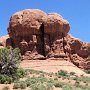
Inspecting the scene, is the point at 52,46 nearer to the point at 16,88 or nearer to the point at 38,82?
the point at 38,82

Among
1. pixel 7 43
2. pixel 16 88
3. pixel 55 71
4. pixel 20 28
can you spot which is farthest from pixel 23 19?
pixel 16 88

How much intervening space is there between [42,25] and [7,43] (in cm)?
644

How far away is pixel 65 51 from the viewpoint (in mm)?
54781

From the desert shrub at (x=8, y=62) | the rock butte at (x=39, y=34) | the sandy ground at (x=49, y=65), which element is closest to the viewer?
the desert shrub at (x=8, y=62)

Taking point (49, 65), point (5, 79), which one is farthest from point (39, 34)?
point (5, 79)

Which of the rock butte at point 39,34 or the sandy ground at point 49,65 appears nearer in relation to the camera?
the sandy ground at point 49,65

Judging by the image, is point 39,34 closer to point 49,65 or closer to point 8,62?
point 49,65

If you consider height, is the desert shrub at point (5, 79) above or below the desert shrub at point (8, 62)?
below

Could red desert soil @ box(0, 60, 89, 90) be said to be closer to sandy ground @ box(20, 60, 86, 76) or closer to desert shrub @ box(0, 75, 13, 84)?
sandy ground @ box(20, 60, 86, 76)

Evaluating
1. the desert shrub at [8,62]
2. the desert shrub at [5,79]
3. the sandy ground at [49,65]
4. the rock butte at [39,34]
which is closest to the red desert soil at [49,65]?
the sandy ground at [49,65]

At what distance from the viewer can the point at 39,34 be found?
5378 centimetres

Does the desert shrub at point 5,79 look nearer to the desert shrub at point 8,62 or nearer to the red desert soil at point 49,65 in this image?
the desert shrub at point 8,62

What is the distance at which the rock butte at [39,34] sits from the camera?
5272 centimetres

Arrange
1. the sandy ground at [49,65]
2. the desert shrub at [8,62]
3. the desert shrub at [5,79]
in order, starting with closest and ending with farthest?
the desert shrub at [5,79] → the desert shrub at [8,62] → the sandy ground at [49,65]
